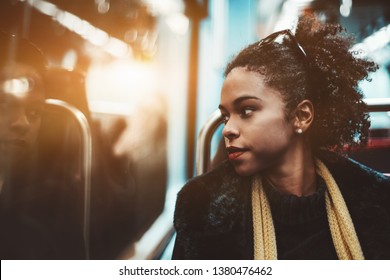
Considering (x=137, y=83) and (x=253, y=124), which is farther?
(x=137, y=83)

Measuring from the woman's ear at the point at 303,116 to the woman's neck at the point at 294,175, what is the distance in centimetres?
6

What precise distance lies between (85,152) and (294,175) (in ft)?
2.04

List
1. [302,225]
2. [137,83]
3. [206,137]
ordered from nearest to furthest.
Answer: [302,225] → [206,137] → [137,83]

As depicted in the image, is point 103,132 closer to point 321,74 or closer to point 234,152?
point 234,152

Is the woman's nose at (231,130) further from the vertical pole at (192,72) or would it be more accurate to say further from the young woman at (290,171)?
the vertical pole at (192,72)

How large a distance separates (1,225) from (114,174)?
1.24 feet

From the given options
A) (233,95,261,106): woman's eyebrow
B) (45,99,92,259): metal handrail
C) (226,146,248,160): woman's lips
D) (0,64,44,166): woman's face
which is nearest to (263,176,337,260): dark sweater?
(226,146,248,160): woman's lips

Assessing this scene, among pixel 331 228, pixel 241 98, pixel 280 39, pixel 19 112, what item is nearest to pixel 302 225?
pixel 331 228

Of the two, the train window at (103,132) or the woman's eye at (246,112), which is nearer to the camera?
the woman's eye at (246,112)

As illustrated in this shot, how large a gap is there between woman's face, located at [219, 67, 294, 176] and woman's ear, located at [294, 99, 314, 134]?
0.06ft

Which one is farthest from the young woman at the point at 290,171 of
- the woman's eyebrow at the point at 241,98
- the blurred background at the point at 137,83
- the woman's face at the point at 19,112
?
the woman's face at the point at 19,112

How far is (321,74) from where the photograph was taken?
898 millimetres

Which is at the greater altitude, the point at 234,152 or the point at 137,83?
the point at 137,83

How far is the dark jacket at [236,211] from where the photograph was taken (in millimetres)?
889
